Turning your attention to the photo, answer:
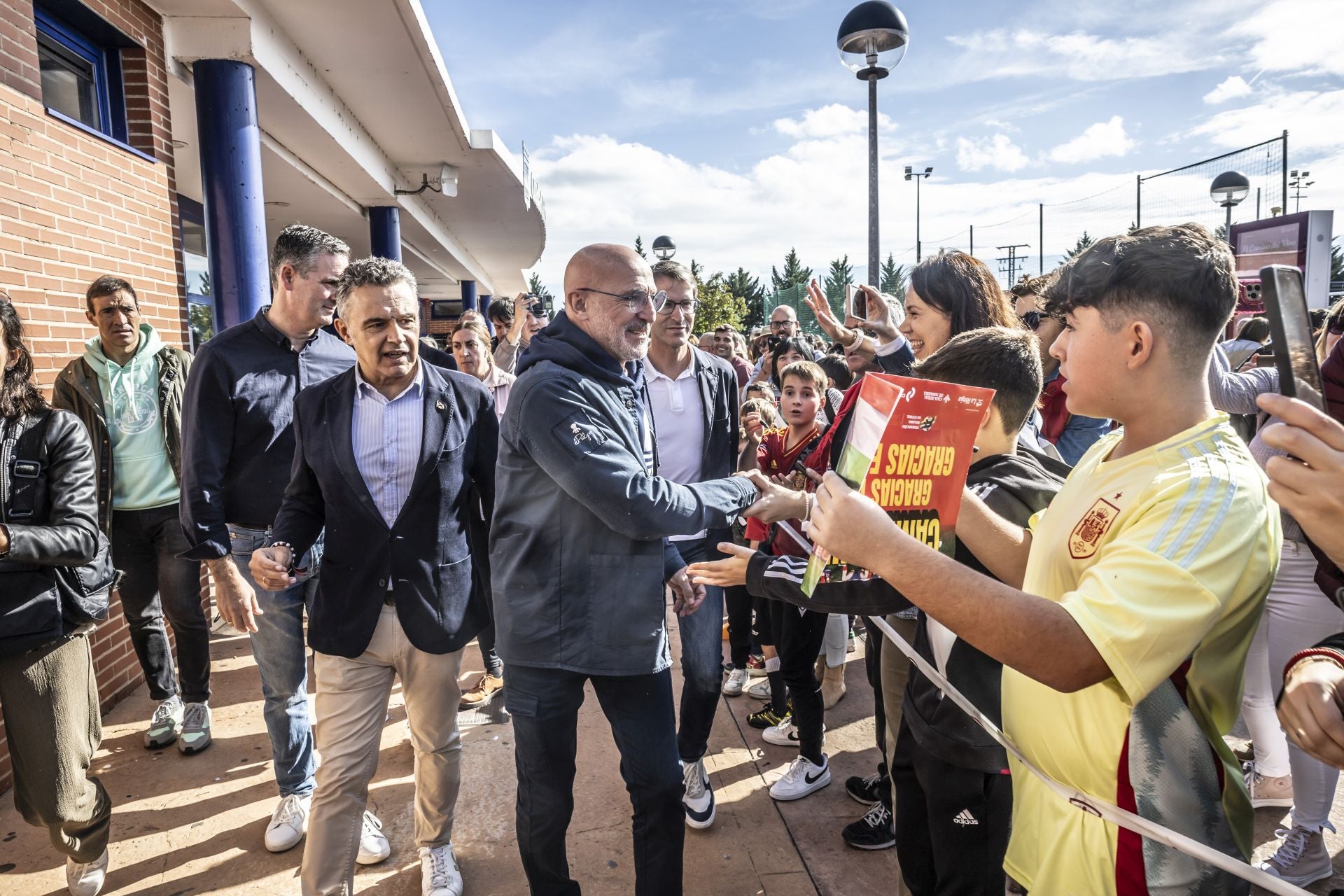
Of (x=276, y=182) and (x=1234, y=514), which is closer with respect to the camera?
(x=1234, y=514)

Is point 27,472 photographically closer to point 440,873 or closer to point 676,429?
point 440,873

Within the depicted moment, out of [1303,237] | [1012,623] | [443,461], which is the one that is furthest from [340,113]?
[1303,237]

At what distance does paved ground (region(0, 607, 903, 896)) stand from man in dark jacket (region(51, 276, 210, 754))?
25 cm

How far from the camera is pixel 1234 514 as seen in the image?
1191 millimetres

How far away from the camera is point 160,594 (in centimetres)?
404

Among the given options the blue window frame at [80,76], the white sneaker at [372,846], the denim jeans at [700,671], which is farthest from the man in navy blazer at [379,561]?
the blue window frame at [80,76]

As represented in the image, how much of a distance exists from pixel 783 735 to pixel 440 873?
1.82 m

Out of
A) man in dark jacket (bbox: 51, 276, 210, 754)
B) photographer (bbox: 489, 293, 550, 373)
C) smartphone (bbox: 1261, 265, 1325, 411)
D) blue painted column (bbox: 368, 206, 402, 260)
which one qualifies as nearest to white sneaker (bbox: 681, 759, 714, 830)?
man in dark jacket (bbox: 51, 276, 210, 754)

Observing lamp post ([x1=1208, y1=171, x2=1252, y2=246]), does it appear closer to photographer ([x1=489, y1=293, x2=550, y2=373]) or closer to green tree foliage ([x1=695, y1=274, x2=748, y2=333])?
photographer ([x1=489, y1=293, x2=550, y2=373])

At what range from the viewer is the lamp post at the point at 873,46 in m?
5.43

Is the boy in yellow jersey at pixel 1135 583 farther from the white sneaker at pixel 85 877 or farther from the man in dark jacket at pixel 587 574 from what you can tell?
the white sneaker at pixel 85 877

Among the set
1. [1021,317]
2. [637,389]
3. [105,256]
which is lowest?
[637,389]

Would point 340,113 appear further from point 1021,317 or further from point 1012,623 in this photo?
point 1012,623

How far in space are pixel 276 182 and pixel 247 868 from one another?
26.2ft
